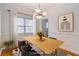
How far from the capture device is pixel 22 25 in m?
1.76

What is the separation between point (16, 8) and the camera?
1.70 metres

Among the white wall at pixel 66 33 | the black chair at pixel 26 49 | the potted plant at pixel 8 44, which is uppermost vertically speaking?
the white wall at pixel 66 33

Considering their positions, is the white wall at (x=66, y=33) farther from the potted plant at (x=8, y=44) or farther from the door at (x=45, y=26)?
the potted plant at (x=8, y=44)

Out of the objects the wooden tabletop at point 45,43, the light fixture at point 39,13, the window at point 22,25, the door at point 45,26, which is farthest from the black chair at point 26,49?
the light fixture at point 39,13

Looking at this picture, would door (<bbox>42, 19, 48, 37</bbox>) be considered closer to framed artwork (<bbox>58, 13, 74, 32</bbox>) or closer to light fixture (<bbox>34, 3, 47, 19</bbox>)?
light fixture (<bbox>34, 3, 47, 19</bbox>)

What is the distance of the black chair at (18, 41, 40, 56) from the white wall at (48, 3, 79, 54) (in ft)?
1.43

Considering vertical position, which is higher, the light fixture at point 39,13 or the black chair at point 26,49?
the light fixture at point 39,13

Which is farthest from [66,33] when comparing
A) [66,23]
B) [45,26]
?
[45,26]

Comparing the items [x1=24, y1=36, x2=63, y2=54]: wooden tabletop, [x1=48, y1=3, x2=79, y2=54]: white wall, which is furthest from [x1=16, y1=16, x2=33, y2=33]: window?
[x1=48, y1=3, x2=79, y2=54]: white wall

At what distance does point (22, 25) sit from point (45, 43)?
51 cm

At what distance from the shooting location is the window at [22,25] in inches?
67.9

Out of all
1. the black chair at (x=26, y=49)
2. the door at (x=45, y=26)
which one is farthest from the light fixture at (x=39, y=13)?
the black chair at (x=26, y=49)

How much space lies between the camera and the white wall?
162 centimetres

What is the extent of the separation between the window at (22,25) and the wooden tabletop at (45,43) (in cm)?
14
